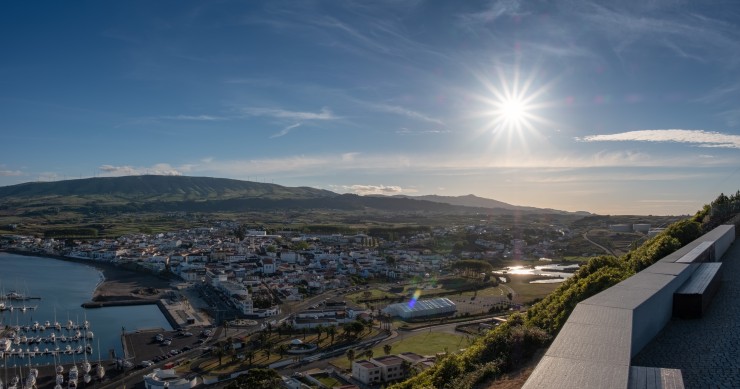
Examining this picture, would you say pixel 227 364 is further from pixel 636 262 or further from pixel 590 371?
pixel 590 371

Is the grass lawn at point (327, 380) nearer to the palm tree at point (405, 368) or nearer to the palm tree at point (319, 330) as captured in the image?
the palm tree at point (405, 368)

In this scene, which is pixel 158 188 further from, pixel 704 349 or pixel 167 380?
pixel 704 349

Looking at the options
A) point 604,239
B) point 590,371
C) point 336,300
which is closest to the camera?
point 590,371

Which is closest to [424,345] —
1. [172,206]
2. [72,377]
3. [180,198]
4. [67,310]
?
[72,377]

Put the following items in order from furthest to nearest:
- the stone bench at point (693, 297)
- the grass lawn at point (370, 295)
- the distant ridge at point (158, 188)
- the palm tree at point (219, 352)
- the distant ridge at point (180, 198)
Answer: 1. the distant ridge at point (158, 188)
2. the distant ridge at point (180, 198)
3. the grass lawn at point (370, 295)
4. the palm tree at point (219, 352)
5. the stone bench at point (693, 297)

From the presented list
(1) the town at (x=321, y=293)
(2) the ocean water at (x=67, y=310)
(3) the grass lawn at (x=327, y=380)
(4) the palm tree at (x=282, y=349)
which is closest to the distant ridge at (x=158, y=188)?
(1) the town at (x=321, y=293)

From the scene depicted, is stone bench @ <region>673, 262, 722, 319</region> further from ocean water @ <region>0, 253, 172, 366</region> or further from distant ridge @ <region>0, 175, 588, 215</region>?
distant ridge @ <region>0, 175, 588, 215</region>

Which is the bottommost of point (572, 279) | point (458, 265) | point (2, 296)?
point (2, 296)

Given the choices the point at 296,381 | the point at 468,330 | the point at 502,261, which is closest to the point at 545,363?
the point at 296,381
